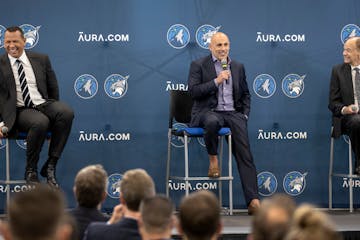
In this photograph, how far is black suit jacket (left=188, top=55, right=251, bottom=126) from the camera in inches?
249

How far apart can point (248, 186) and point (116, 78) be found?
5.91 feet

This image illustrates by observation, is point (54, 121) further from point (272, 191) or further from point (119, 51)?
point (272, 191)

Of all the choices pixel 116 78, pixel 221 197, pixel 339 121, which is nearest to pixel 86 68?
pixel 116 78

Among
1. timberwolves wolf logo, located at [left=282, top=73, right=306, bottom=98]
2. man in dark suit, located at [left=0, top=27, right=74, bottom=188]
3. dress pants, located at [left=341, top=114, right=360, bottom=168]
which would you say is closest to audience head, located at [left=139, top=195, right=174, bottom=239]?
man in dark suit, located at [left=0, top=27, right=74, bottom=188]

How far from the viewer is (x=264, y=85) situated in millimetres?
7059

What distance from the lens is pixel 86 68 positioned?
6922 millimetres

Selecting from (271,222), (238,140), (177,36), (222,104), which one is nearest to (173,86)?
(177,36)

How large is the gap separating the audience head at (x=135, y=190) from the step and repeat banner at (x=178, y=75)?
145 inches

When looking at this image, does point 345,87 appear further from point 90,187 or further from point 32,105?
point 90,187

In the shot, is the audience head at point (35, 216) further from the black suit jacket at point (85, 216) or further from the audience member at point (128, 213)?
the black suit jacket at point (85, 216)

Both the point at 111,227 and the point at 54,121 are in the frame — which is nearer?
the point at 111,227

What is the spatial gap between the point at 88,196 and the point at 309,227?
5.66 feet

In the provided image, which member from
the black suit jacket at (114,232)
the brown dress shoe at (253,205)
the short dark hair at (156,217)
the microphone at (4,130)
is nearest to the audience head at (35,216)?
the short dark hair at (156,217)

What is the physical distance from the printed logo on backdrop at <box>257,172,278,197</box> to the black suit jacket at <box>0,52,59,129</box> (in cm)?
227
